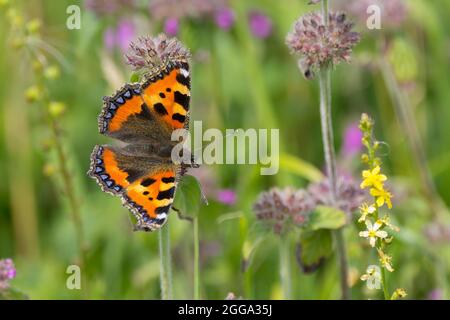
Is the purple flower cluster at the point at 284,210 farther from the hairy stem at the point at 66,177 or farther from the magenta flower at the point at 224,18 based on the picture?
→ the magenta flower at the point at 224,18

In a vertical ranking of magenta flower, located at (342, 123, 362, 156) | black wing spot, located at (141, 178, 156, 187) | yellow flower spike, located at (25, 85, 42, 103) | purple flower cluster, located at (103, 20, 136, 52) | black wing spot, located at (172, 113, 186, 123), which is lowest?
black wing spot, located at (141, 178, 156, 187)

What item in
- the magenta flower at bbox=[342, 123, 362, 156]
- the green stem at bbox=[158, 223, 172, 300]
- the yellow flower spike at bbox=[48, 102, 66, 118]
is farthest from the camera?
the magenta flower at bbox=[342, 123, 362, 156]

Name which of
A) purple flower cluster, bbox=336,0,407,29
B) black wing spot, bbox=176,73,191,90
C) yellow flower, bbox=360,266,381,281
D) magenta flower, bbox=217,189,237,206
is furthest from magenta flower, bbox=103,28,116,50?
yellow flower, bbox=360,266,381,281

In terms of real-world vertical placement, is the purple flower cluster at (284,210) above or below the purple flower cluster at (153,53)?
below

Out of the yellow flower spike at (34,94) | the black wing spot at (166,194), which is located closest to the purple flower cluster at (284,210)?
the black wing spot at (166,194)

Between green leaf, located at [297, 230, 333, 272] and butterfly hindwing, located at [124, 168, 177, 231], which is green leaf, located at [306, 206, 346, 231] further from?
butterfly hindwing, located at [124, 168, 177, 231]

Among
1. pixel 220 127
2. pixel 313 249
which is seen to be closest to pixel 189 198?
pixel 313 249

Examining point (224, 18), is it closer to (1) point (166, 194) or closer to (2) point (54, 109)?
(2) point (54, 109)
